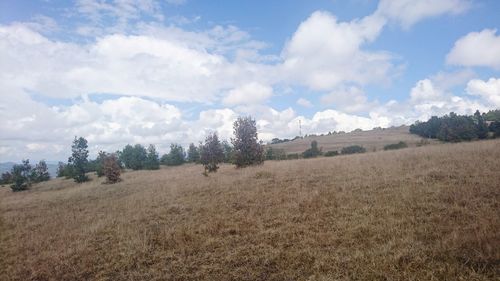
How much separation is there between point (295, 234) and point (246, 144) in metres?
21.9

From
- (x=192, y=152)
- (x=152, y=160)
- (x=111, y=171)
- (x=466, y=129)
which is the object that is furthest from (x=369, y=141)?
(x=111, y=171)

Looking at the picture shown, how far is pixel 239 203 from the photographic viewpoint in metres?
13.7

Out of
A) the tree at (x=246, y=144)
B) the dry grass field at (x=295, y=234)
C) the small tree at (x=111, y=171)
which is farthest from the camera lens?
the small tree at (x=111, y=171)

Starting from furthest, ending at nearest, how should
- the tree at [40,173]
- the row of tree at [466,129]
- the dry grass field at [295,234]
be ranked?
the tree at [40,173], the row of tree at [466,129], the dry grass field at [295,234]

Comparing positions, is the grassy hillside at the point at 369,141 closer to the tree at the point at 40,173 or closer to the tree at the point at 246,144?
the tree at the point at 246,144

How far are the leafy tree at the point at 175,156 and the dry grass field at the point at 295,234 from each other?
53.3 meters

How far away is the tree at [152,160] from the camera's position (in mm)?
66938

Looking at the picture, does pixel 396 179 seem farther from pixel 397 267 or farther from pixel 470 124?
pixel 470 124

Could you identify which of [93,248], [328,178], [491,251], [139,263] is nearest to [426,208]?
[491,251]

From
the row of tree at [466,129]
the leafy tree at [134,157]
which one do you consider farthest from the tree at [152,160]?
the row of tree at [466,129]

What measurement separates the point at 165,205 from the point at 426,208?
10201mm

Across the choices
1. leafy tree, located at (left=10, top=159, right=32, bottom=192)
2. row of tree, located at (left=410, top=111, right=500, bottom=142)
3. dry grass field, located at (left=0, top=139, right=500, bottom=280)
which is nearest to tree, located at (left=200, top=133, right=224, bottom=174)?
dry grass field, located at (left=0, top=139, right=500, bottom=280)

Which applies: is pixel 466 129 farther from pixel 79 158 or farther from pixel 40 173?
pixel 40 173

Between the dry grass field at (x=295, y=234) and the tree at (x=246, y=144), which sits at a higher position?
the tree at (x=246, y=144)
